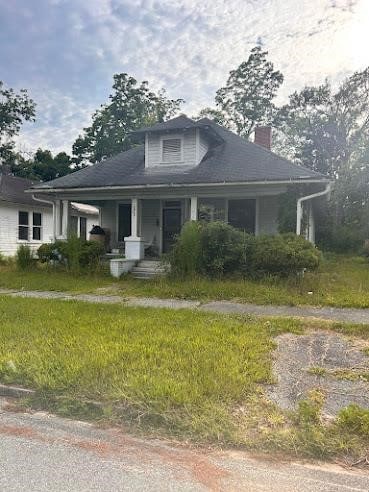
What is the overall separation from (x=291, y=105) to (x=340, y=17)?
59.5ft

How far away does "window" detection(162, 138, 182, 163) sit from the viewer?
15.2m

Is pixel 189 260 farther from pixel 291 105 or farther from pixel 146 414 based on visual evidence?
pixel 291 105

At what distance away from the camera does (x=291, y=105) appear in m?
31.6

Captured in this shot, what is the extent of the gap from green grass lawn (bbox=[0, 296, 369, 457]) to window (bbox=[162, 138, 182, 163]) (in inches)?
379

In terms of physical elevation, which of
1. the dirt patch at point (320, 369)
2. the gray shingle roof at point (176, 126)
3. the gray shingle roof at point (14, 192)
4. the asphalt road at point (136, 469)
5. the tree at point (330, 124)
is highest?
the tree at point (330, 124)

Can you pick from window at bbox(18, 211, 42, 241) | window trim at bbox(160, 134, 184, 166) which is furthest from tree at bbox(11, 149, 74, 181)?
window trim at bbox(160, 134, 184, 166)

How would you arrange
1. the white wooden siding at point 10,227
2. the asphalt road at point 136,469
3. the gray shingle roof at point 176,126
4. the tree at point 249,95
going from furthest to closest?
1. the tree at point 249,95
2. the white wooden siding at point 10,227
3. the gray shingle roof at point 176,126
4. the asphalt road at point 136,469

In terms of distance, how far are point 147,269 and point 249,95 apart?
86.0 feet

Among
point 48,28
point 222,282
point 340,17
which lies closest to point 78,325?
point 222,282

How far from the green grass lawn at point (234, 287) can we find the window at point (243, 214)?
157 inches

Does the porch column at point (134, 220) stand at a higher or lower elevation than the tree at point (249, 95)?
lower

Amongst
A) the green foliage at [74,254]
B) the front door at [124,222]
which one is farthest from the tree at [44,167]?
the green foliage at [74,254]

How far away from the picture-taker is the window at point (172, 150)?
15.2m

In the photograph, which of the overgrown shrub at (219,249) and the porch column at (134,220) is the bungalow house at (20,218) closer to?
the porch column at (134,220)
